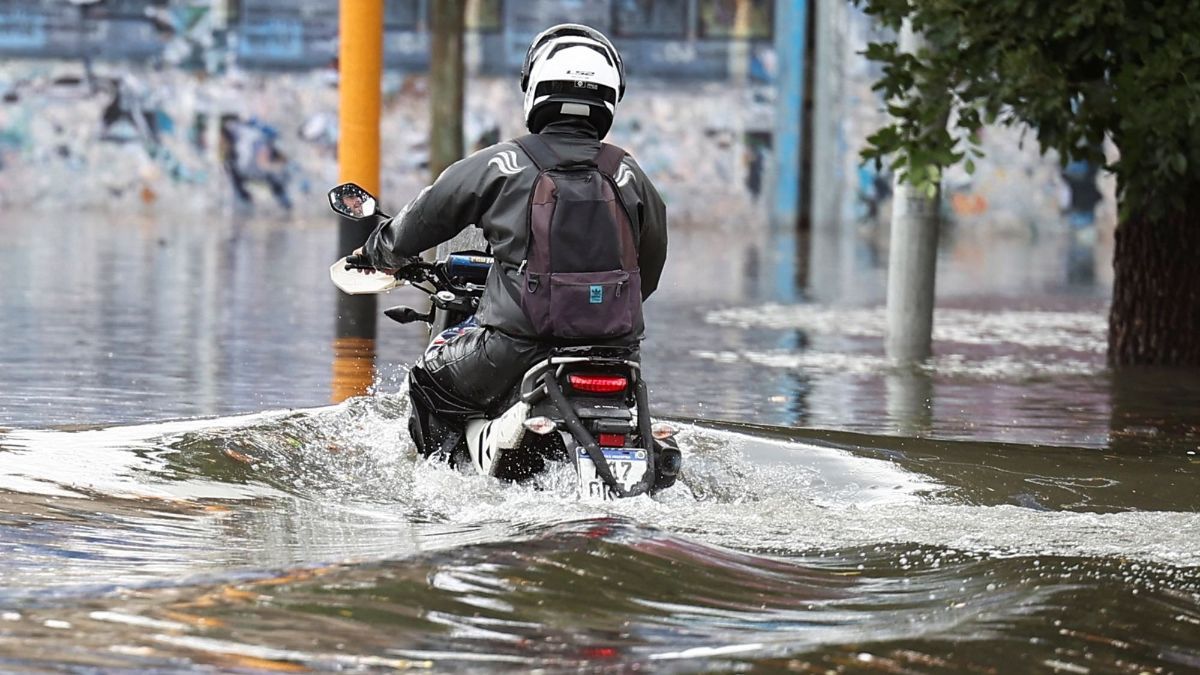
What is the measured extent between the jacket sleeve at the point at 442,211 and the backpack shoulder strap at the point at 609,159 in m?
0.34

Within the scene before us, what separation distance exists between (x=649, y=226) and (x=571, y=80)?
53cm

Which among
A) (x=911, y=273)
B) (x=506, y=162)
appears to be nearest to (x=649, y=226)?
(x=506, y=162)

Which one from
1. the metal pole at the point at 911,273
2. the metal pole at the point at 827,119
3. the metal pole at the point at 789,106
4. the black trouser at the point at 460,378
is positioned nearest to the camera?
the black trouser at the point at 460,378

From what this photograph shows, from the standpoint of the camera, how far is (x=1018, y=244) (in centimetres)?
2947

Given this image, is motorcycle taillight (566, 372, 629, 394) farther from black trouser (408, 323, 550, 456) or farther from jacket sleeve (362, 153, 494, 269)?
jacket sleeve (362, 153, 494, 269)

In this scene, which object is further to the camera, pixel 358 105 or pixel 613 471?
pixel 358 105

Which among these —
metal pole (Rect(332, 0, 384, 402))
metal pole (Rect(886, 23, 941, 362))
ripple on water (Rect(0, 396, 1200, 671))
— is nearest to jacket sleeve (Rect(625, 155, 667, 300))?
ripple on water (Rect(0, 396, 1200, 671))

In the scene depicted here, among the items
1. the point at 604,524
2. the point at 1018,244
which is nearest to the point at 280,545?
the point at 604,524

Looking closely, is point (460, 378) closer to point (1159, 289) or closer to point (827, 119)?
point (1159, 289)

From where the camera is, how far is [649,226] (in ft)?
20.5

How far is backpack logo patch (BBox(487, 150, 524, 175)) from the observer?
5.96 metres

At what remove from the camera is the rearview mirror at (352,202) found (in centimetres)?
658

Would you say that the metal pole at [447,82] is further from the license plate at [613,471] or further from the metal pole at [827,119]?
the license plate at [613,471]

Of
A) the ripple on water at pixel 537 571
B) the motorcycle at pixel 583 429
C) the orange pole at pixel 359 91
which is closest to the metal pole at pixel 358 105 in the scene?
the orange pole at pixel 359 91
